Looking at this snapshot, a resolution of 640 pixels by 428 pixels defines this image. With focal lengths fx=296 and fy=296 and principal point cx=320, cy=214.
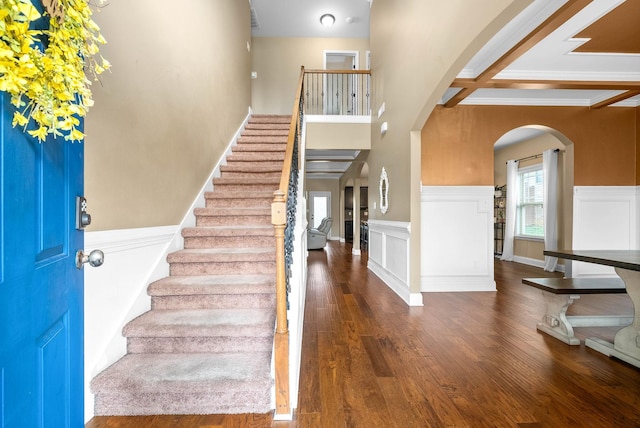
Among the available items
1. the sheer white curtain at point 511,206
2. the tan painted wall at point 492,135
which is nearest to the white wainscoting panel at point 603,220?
the tan painted wall at point 492,135

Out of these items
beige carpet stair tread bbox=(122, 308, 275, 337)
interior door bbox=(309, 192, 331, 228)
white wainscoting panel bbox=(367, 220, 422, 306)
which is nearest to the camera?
beige carpet stair tread bbox=(122, 308, 275, 337)

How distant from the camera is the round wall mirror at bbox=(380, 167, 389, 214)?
453 cm

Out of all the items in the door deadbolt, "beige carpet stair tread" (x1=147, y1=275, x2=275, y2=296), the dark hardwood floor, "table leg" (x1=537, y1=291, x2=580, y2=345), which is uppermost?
the door deadbolt

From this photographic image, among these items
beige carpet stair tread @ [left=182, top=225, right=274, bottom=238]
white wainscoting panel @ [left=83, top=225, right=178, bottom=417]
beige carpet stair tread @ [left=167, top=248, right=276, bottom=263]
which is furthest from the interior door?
white wainscoting panel @ [left=83, top=225, right=178, bottom=417]

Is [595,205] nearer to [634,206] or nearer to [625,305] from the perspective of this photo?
[634,206]

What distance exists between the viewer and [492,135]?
173 inches

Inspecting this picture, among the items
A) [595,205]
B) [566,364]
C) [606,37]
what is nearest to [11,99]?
[566,364]

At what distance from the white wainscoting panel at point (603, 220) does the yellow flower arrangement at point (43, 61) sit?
19.1ft

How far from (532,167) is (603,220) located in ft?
7.26

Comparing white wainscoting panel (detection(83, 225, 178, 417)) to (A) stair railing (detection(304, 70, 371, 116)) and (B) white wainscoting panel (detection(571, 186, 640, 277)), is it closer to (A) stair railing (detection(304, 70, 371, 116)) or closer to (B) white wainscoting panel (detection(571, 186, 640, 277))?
(B) white wainscoting panel (detection(571, 186, 640, 277))

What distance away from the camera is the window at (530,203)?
6281 millimetres

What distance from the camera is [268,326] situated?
6.56ft

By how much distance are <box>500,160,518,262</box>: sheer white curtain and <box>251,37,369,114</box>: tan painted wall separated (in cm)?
439

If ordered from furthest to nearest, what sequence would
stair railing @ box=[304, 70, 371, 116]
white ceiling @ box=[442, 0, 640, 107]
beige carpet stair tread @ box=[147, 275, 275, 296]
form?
stair railing @ box=[304, 70, 371, 116], white ceiling @ box=[442, 0, 640, 107], beige carpet stair tread @ box=[147, 275, 275, 296]
